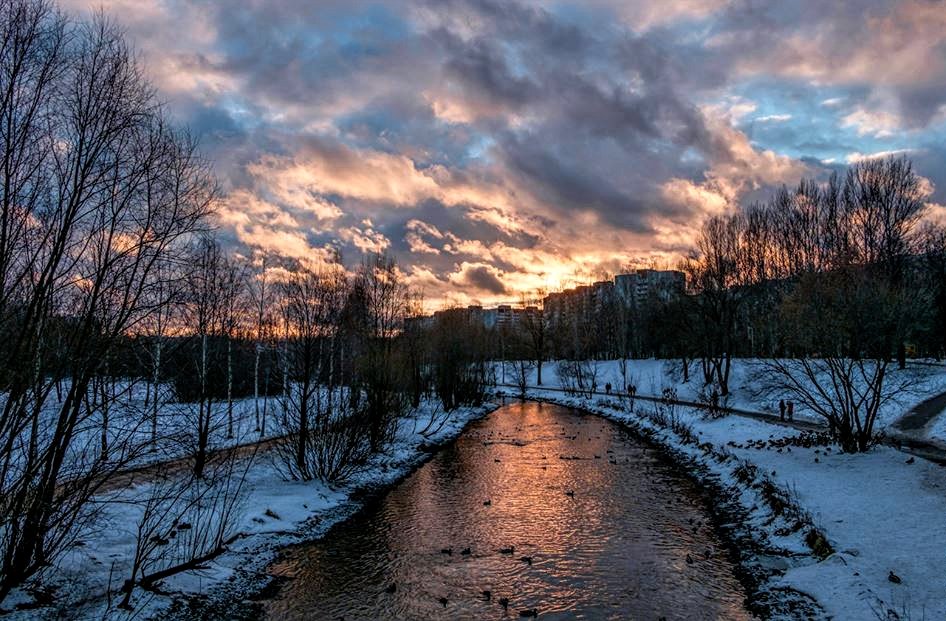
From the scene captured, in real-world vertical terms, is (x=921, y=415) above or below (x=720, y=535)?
above

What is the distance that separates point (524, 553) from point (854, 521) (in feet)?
21.0

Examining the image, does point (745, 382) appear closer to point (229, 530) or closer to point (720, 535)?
point (720, 535)

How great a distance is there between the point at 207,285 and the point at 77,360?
33.1 ft

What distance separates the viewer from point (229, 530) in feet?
38.3

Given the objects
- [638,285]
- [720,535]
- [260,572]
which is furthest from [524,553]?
[638,285]

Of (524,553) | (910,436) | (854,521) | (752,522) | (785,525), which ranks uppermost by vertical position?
(910,436)

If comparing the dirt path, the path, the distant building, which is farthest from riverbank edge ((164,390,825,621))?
the distant building

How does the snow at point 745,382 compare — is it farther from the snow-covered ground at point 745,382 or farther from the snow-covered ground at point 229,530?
the snow-covered ground at point 229,530

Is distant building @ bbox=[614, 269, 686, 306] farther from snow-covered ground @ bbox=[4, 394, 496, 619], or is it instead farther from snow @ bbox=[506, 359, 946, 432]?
snow-covered ground @ bbox=[4, 394, 496, 619]

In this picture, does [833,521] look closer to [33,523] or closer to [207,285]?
[33,523]

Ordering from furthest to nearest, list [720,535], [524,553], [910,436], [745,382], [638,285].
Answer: [638,285]
[745,382]
[910,436]
[720,535]
[524,553]

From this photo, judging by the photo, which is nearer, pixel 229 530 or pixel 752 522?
pixel 229 530

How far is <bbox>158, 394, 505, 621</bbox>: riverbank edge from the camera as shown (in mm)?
8406

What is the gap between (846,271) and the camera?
A: 1970cm
